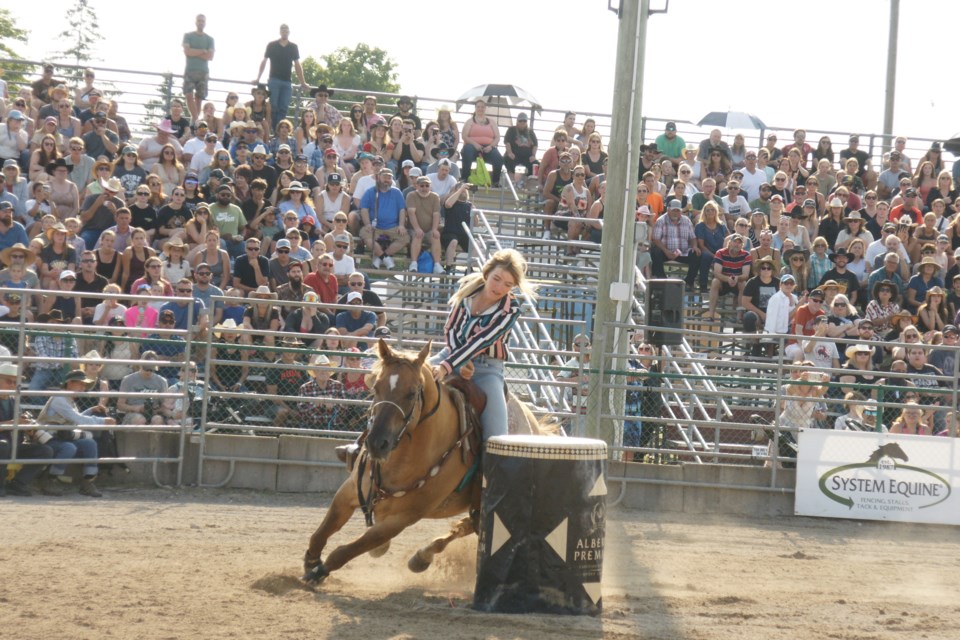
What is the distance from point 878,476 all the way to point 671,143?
11109 millimetres

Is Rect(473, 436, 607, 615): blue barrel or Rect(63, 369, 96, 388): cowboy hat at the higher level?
Rect(63, 369, 96, 388): cowboy hat

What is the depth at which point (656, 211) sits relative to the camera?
21219 mm

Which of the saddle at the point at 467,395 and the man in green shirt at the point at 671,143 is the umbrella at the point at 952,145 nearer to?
the man in green shirt at the point at 671,143

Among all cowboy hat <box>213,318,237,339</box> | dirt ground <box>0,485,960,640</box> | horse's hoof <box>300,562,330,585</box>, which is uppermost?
cowboy hat <box>213,318,237,339</box>

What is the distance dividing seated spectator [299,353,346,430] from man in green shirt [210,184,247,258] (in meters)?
3.59

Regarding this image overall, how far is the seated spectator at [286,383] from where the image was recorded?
14742 millimetres

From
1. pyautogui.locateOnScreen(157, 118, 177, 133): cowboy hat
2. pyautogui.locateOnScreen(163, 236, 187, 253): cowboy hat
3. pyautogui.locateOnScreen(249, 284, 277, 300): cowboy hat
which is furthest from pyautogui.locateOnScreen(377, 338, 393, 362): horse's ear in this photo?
pyautogui.locateOnScreen(157, 118, 177, 133): cowboy hat

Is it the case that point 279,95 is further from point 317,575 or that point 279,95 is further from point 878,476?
point 317,575

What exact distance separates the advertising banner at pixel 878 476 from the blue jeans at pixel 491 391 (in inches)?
266

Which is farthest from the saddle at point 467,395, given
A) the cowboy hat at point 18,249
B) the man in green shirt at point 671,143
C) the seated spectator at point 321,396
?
the man in green shirt at point 671,143

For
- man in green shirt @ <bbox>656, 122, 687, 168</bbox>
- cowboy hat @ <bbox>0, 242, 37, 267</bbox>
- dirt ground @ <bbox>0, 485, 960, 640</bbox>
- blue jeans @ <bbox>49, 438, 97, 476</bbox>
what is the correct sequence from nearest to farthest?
1. dirt ground @ <bbox>0, 485, 960, 640</bbox>
2. blue jeans @ <bbox>49, 438, 97, 476</bbox>
3. cowboy hat @ <bbox>0, 242, 37, 267</bbox>
4. man in green shirt @ <bbox>656, 122, 687, 168</bbox>

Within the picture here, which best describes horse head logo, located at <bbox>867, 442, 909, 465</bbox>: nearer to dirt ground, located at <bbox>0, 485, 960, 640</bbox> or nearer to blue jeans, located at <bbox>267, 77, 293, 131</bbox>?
dirt ground, located at <bbox>0, 485, 960, 640</bbox>

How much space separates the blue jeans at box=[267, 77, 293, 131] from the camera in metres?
22.4

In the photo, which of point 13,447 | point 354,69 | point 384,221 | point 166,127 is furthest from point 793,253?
point 354,69
